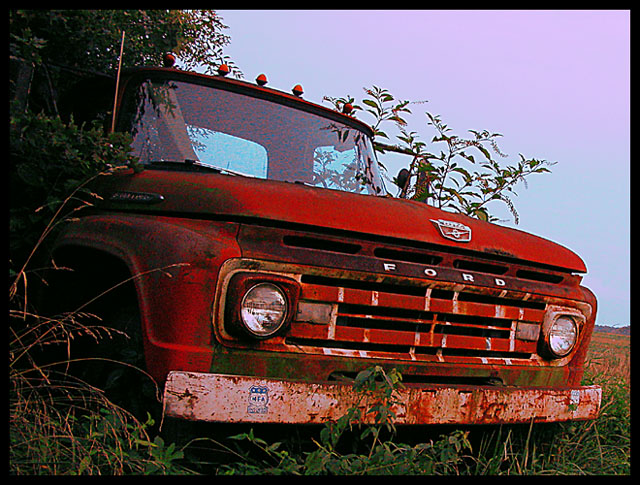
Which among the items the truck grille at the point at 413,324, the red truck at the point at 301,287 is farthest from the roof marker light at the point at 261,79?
the truck grille at the point at 413,324

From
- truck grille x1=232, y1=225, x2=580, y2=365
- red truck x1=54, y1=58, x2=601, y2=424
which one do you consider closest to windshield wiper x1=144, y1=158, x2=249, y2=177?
red truck x1=54, y1=58, x2=601, y2=424

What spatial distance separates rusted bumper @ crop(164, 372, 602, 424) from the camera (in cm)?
209

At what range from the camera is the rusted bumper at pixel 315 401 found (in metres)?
2.09

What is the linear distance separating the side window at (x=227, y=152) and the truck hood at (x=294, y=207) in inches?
15.2

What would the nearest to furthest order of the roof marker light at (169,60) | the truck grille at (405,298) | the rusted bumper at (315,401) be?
the rusted bumper at (315,401) → the truck grille at (405,298) → the roof marker light at (169,60)

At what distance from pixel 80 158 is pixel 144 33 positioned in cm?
276

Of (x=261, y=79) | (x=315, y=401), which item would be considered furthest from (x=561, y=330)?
(x=261, y=79)

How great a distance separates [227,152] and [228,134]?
0.12 meters

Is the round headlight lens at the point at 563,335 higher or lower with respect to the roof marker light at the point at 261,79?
lower

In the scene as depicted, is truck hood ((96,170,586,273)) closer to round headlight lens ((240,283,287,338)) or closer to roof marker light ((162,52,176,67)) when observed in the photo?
round headlight lens ((240,283,287,338))

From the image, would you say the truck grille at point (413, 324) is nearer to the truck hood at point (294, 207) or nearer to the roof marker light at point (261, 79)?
the truck hood at point (294, 207)

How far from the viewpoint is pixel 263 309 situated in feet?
7.50

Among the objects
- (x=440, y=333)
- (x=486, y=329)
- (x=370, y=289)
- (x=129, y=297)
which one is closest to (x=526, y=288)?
(x=486, y=329)

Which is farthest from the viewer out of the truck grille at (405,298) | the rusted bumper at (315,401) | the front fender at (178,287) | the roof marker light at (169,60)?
the roof marker light at (169,60)
